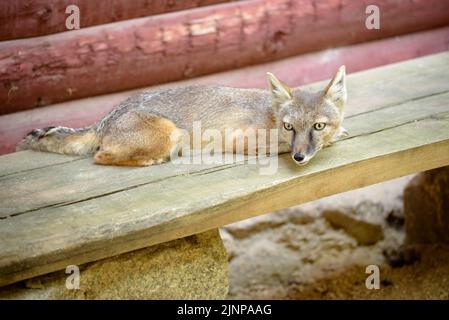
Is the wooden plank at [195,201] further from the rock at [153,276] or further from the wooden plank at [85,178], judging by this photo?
the rock at [153,276]

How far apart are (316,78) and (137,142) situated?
2.04 metres

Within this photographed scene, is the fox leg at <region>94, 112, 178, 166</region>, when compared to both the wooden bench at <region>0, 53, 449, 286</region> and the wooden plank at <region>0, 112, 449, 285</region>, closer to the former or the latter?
the wooden bench at <region>0, 53, 449, 286</region>

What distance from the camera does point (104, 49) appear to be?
13.8 feet

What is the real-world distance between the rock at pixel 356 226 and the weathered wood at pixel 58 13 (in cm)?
195

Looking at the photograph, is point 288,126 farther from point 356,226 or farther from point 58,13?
point 356,226

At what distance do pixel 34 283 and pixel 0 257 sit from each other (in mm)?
274

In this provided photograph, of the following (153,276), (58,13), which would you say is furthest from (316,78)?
(153,276)

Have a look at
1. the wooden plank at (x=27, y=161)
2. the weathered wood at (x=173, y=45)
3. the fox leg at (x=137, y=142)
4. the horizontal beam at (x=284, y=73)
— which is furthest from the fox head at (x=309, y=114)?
the weathered wood at (x=173, y=45)

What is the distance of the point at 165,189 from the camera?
3.02 m

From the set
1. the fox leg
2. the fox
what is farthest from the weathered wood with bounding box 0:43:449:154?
the fox leg

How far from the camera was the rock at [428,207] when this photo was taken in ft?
15.2

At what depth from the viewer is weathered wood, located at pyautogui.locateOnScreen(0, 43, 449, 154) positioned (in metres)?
4.05
